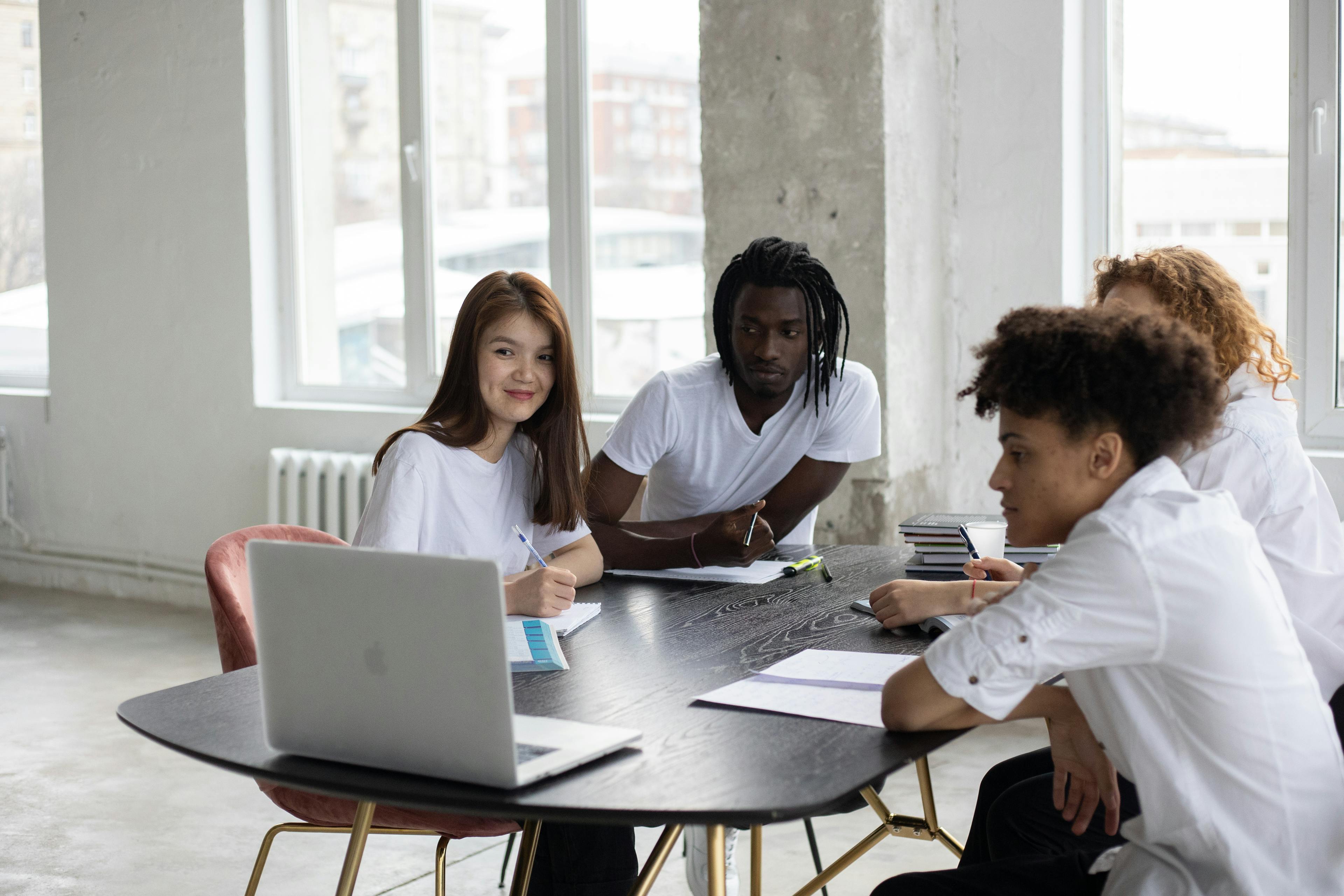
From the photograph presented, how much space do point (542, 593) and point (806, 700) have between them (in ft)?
1.78

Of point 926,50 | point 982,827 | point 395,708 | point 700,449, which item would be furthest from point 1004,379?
point 926,50

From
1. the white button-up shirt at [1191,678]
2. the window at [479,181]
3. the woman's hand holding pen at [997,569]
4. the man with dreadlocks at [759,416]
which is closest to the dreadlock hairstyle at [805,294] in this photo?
the man with dreadlocks at [759,416]

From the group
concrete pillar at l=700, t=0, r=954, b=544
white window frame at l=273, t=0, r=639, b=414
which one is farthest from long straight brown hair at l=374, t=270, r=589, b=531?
white window frame at l=273, t=0, r=639, b=414

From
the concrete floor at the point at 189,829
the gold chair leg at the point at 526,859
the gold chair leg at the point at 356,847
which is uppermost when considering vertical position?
the gold chair leg at the point at 356,847

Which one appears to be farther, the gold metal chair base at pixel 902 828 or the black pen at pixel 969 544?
the black pen at pixel 969 544

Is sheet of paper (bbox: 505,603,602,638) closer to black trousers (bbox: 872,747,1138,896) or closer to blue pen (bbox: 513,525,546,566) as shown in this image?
blue pen (bbox: 513,525,546,566)

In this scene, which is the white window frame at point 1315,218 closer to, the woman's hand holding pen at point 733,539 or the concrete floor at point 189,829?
the concrete floor at point 189,829

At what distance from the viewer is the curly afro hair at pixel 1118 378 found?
1.27 meters

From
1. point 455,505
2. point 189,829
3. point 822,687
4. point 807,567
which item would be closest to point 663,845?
point 822,687

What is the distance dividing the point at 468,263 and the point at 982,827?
3.55m

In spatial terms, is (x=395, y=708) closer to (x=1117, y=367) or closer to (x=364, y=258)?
(x=1117, y=367)

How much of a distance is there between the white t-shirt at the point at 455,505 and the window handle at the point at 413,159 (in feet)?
9.50

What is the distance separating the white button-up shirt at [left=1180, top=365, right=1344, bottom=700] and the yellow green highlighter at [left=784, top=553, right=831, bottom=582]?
2.26 ft

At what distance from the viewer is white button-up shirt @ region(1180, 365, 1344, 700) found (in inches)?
68.4
